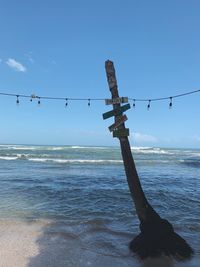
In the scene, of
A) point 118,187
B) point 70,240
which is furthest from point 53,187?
point 70,240

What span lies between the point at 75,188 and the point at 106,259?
8.59 meters

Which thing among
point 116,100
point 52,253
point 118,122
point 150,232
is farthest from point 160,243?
point 116,100

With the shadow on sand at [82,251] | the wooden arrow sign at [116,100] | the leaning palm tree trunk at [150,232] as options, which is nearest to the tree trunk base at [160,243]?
the leaning palm tree trunk at [150,232]

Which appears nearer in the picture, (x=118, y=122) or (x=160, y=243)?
(x=160, y=243)

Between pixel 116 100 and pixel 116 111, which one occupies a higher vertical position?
pixel 116 100

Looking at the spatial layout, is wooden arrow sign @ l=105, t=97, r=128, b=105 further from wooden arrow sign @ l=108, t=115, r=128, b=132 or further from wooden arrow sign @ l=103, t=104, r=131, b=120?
wooden arrow sign @ l=108, t=115, r=128, b=132

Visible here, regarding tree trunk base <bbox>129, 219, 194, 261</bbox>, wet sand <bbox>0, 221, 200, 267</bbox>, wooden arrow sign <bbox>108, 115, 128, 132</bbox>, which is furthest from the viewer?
wooden arrow sign <bbox>108, 115, 128, 132</bbox>

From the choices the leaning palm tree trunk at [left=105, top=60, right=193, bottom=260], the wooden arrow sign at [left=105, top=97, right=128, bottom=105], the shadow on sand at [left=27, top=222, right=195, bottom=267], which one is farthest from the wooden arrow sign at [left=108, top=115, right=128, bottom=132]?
the shadow on sand at [left=27, top=222, right=195, bottom=267]

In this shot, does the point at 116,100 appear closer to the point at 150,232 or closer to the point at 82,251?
the point at 150,232

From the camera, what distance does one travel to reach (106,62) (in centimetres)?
688

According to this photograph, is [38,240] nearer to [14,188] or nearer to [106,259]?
[106,259]

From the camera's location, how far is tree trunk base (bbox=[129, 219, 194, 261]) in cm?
626

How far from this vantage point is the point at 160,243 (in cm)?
632

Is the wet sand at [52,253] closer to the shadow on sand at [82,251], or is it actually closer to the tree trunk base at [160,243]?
the shadow on sand at [82,251]
